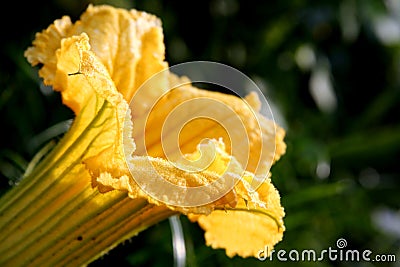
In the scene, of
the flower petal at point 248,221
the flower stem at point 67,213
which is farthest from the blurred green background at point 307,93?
the flower stem at point 67,213

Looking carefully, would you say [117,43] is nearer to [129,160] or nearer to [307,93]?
[129,160]

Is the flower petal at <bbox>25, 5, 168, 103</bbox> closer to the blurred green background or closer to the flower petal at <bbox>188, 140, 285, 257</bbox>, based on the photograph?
the flower petal at <bbox>188, 140, 285, 257</bbox>

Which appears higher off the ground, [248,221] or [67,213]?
[248,221]

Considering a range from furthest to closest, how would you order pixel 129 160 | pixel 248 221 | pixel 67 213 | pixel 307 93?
pixel 307 93
pixel 248 221
pixel 67 213
pixel 129 160

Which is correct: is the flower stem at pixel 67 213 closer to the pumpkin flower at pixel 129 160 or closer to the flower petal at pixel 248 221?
the pumpkin flower at pixel 129 160

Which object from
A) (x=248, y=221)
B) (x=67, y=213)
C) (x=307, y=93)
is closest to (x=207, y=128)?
(x=248, y=221)

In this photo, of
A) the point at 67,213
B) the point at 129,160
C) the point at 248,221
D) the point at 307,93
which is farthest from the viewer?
the point at 307,93

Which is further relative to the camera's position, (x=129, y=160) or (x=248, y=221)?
(x=248, y=221)

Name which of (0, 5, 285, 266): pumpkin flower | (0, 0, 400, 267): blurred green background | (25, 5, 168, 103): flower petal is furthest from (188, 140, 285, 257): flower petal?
(0, 0, 400, 267): blurred green background
